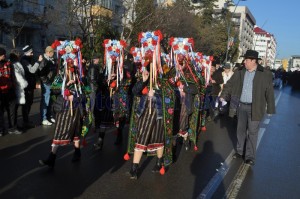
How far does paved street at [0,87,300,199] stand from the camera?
500 cm

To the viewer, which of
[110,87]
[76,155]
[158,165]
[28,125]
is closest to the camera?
[158,165]

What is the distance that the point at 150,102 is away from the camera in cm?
538

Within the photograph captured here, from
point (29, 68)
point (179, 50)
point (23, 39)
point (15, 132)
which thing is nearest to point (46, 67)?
point (29, 68)

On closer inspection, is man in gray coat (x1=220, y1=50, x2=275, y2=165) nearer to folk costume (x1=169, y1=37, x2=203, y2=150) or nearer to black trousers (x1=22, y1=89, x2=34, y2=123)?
folk costume (x1=169, y1=37, x2=203, y2=150)

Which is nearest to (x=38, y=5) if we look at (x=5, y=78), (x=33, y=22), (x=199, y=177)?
(x=33, y=22)

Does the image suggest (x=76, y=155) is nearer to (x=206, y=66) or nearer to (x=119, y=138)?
(x=119, y=138)

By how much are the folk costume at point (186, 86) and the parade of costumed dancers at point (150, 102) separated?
23.6 inches

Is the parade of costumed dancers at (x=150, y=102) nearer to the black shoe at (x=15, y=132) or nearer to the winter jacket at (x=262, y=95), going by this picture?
the winter jacket at (x=262, y=95)

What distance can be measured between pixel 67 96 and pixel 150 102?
1.26m

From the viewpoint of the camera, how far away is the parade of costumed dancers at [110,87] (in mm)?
7172

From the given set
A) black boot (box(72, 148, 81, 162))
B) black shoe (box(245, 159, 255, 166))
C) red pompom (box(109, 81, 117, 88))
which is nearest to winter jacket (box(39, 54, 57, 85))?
red pompom (box(109, 81, 117, 88))

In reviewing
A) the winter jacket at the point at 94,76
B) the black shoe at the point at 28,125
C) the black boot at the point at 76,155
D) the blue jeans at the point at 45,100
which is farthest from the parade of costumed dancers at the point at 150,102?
the blue jeans at the point at 45,100

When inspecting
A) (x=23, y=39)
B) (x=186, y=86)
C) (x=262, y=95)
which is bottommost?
(x=262, y=95)

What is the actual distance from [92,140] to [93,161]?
163 cm
